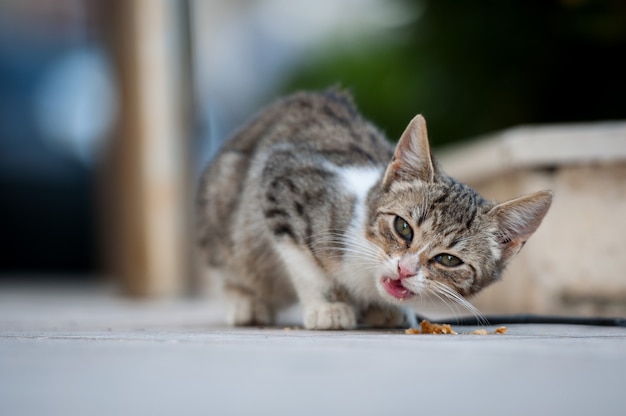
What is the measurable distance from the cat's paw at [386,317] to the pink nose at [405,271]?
1.46 ft

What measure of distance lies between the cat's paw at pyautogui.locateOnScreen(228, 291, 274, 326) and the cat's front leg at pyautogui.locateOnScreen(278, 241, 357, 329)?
38cm

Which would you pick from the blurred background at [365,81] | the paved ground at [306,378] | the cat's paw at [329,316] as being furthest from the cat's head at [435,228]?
the blurred background at [365,81]

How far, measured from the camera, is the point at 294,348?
187 centimetres

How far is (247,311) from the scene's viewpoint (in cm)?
335

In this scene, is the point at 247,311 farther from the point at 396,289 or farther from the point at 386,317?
the point at 396,289

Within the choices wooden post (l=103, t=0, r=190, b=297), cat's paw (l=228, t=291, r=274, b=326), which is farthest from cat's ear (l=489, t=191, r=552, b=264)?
wooden post (l=103, t=0, r=190, b=297)

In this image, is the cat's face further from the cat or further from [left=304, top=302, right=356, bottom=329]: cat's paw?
[left=304, top=302, right=356, bottom=329]: cat's paw

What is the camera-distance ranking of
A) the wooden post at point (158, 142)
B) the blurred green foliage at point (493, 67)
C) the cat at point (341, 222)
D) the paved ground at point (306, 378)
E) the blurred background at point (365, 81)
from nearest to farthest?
the paved ground at point (306, 378) → the cat at point (341, 222) → the blurred green foliage at point (493, 67) → the blurred background at point (365, 81) → the wooden post at point (158, 142)

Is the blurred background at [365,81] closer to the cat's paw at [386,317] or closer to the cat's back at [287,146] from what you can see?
the cat's back at [287,146]

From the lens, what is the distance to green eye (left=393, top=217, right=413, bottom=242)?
2.71 m

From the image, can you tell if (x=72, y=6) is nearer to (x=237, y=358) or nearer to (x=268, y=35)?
(x=268, y=35)

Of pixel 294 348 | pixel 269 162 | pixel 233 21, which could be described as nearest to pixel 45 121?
pixel 233 21

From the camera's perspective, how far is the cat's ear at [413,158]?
277 centimetres

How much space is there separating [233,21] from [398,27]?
233 inches
